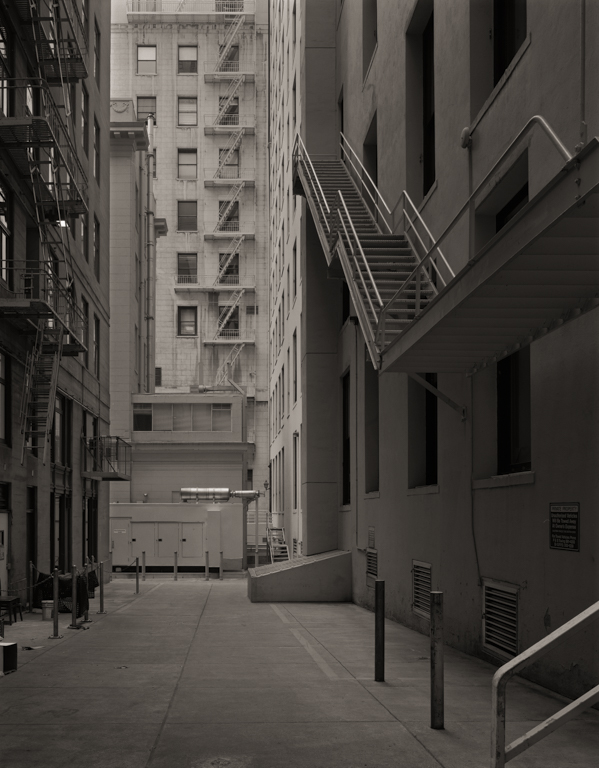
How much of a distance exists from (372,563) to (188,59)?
58.5m

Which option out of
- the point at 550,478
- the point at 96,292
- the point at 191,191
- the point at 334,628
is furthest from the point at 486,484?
the point at 191,191

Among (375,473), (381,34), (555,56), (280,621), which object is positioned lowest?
(280,621)

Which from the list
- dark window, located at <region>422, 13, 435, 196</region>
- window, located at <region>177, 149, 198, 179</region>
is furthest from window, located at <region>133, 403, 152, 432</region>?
dark window, located at <region>422, 13, 435, 196</region>

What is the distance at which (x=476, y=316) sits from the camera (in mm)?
9547

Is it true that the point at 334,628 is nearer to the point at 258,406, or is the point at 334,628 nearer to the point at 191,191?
the point at 258,406

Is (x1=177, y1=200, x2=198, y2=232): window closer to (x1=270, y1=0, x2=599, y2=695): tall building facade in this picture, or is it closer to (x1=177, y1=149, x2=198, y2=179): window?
(x1=177, y1=149, x2=198, y2=179): window

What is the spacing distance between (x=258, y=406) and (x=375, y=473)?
147 feet

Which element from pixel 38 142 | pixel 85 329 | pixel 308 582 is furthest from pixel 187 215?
pixel 38 142

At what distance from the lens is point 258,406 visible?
66.6 metres

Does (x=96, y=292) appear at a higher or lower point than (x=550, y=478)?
higher

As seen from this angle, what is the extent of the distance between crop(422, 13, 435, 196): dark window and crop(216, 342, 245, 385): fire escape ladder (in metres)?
50.1

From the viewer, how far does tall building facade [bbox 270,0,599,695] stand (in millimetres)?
8812

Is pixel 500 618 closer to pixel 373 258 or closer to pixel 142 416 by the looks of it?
pixel 373 258

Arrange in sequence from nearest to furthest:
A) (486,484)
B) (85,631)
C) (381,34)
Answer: (486,484) < (85,631) < (381,34)
